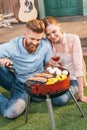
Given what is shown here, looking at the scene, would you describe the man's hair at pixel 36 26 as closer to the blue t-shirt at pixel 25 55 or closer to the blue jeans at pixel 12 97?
the blue t-shirt at pixel 25 55

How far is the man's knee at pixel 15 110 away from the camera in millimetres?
3145

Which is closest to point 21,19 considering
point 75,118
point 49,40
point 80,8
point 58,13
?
point 58,13

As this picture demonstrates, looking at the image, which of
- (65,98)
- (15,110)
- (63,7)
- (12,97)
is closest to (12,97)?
(12,97)

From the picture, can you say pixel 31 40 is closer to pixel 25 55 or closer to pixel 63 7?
pixel 25 55

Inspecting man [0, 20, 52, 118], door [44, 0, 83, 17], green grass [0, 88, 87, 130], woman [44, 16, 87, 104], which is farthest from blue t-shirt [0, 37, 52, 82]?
door [44, 0, 83, 17]

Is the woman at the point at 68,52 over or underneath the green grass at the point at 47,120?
over

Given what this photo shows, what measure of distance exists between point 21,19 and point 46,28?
11.0ft

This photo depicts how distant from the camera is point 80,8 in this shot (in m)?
6.29

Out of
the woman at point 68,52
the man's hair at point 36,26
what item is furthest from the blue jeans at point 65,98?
the man's hair at point 36,26

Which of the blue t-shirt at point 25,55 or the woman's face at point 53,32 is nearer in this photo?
the woman's face at point 53,32

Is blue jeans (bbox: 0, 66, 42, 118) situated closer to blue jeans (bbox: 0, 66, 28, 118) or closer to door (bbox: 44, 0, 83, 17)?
blue jeans (bbox: 0, 66, 28, 118)

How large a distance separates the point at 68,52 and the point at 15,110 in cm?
80

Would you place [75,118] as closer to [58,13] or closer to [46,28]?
[46,28]

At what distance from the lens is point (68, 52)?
3285 mm
